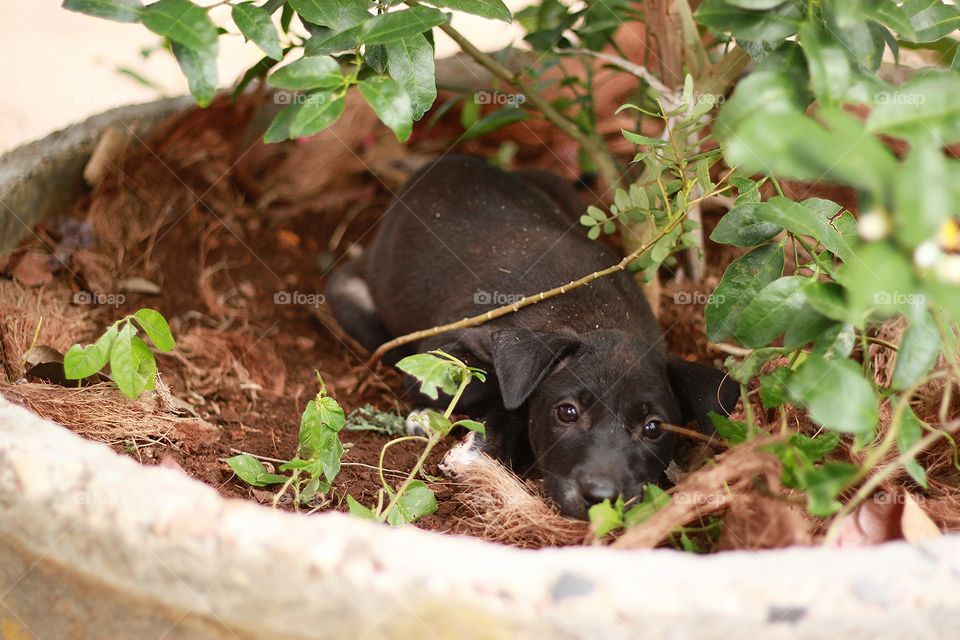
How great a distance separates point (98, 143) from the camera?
208 inches

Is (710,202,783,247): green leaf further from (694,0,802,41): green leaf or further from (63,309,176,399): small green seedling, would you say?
(63,309,176,399): small green seedling

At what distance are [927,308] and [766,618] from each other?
92 centimetres

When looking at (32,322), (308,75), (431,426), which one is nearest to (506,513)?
(431,426)

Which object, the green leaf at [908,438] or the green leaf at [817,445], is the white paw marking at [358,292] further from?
the green leaf at [908,438]

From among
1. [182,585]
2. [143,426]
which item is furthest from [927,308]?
[143,426]

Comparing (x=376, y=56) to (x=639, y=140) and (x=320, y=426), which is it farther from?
(x=320, y=426)

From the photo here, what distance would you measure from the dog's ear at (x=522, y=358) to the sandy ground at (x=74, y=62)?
3781 mm

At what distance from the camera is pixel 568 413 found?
3842 mm

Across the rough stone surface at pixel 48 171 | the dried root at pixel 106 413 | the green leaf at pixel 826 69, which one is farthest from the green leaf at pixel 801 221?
the rough stone surface at pixel 48 171

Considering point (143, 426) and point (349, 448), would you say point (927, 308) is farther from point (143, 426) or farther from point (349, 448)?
point (143, 426)

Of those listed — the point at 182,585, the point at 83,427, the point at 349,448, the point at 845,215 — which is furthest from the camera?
the point at 349,448

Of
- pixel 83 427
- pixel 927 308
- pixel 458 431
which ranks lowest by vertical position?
pixel 458 431

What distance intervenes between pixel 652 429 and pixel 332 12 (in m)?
2.00

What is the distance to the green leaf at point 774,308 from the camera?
2875mm
